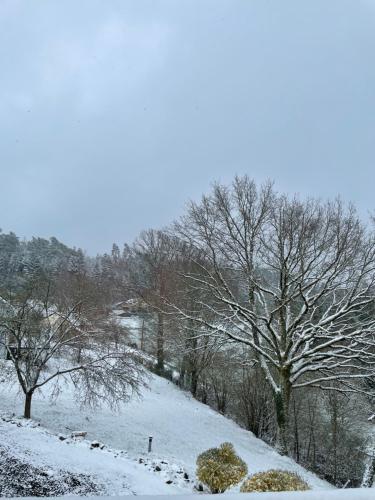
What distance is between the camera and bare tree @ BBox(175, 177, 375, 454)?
16.5 m

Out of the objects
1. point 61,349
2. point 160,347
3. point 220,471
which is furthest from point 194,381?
point 220,471

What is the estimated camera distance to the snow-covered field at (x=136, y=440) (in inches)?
371

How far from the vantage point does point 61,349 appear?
16.9 m

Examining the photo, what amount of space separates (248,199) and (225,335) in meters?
5.79

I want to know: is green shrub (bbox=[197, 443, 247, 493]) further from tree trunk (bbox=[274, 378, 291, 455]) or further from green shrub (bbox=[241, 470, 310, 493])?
tree trunk (bbox=[274, 378, 291, 455])

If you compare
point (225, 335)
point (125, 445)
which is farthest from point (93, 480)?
point (225, 335)

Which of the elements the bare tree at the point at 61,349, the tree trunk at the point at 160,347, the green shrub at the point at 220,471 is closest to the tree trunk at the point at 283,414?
the bare tree at the point at 61,349

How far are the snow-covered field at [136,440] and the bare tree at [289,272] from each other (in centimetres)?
290

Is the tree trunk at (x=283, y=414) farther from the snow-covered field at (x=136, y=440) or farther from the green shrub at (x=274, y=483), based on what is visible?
the green shrub at (x=274, y=483)

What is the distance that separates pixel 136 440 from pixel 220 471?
20.3 feet

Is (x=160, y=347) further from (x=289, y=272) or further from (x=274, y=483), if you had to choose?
(x=274, y=483)

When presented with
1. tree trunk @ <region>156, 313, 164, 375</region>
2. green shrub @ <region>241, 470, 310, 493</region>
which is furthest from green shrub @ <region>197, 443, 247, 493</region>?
tree trunk @ <region>156, 313, 164, 375</region>

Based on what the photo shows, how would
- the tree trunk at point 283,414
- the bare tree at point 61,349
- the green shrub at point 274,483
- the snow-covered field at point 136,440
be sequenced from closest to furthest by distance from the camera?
the green shrub at point 274,483 → the snow-covered field at point 136,440 → the bare tree at point 61,349 → the tree trunk at point 283,414

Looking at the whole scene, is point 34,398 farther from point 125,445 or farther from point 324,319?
point 324,319
